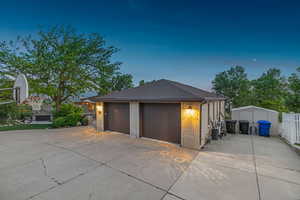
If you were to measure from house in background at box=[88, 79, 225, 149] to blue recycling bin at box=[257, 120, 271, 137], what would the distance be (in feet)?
11.1

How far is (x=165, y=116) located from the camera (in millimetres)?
5988

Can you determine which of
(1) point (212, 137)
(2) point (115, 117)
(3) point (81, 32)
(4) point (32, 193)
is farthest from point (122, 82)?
(4) point (32, 193)

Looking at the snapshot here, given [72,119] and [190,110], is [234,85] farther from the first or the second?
[72,119]

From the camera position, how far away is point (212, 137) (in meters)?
6.59

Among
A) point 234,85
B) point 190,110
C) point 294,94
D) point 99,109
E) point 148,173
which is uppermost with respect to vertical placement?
point 234,85

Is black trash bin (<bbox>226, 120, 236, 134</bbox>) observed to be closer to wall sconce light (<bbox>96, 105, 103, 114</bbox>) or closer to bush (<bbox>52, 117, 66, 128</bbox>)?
wall sconce light (<bbox>96, 105, 103, 114</bbox>)

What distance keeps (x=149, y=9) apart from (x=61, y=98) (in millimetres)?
11280

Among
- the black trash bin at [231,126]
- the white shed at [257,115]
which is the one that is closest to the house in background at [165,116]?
the black trash bin at [231,126]

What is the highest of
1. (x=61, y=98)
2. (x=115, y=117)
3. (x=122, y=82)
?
(x=122, y=82)

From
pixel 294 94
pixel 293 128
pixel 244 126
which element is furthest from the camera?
pixel 244 126

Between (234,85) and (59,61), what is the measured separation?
18.5 metres

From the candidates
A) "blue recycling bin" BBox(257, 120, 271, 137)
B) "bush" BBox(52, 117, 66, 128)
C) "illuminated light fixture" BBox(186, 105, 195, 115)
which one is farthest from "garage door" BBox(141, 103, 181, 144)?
"bush" BBox(52, 117, 66, 128)

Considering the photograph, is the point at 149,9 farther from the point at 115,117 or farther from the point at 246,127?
the point at 246,127

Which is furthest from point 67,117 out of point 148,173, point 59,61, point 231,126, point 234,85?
point 234,85
